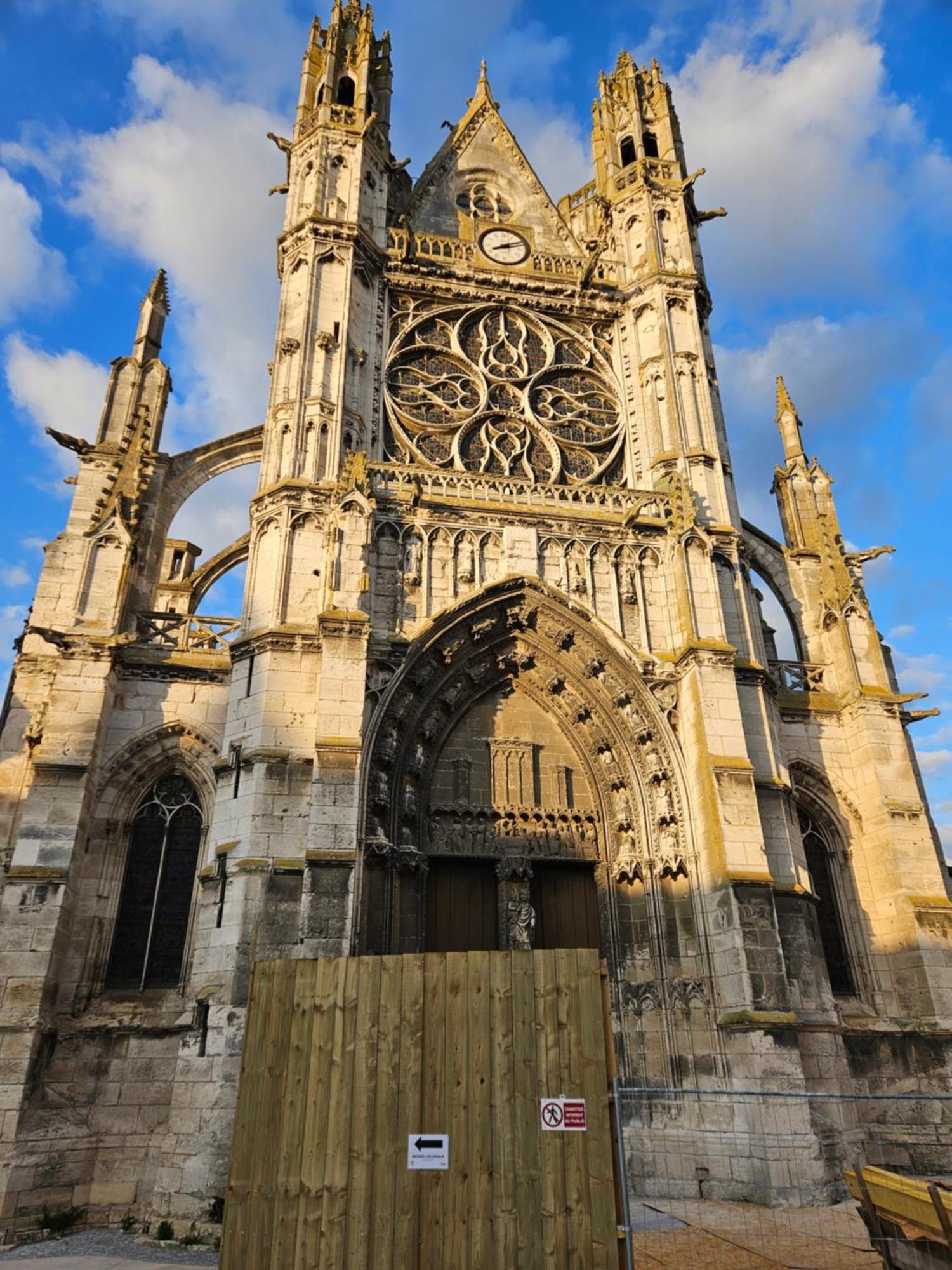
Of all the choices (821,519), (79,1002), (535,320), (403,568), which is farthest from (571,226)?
(79,1002)

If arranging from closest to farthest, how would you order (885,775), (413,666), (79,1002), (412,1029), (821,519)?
(412,1029)
(79,1002)
(413,666)
(885,775)
(821,519)

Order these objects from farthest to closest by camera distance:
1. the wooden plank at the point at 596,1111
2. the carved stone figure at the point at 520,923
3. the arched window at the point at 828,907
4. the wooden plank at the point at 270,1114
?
the arched window at the point at 828,907, the carved stone figure at the point at 520,923, the wooden plank at the point at 270,1114, the wooden plank at the point at 596,1111

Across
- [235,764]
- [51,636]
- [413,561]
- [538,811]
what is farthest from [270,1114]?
[413,561]

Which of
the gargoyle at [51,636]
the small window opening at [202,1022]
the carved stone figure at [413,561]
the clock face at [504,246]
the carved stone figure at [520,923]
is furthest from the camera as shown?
the clock face at [504,246]

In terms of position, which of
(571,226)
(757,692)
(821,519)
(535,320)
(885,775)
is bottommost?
(885,775)

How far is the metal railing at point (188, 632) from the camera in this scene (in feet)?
45.1

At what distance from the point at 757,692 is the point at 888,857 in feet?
10.6

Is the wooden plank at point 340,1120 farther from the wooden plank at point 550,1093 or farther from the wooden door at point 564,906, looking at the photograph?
the wooden door at point 564,906

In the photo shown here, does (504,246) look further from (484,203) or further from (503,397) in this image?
(503,397)

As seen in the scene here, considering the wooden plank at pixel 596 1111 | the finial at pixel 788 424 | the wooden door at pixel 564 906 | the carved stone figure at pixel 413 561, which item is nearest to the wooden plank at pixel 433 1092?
the wooden plank at pixel 596 1111

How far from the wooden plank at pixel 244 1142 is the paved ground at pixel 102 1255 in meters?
3.05

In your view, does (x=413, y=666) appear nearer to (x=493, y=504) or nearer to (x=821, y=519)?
(x=493, y=504)

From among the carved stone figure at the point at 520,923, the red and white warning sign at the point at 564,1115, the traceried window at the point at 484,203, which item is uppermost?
the traceried window at the point at 484,203

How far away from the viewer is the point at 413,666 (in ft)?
41.8
